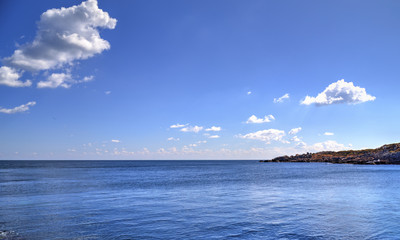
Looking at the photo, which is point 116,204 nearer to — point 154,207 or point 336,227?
point 154,207

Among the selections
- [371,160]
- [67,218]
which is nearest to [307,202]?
[67,218]

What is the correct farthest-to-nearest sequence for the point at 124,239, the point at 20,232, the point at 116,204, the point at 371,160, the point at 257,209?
the point at 371,160 < the point at 116,204 < the point at 257,209 < the point at 20,232 < the point at 124,239

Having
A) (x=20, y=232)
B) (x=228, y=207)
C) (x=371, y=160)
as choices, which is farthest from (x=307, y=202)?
(x=371, y=160)

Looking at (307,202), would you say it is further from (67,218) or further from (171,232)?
(67,218)

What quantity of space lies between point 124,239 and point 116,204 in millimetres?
15690

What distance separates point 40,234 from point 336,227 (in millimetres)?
23581

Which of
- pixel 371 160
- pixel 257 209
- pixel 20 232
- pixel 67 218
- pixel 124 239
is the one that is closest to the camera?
pixel 124 239

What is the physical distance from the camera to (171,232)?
72.4 ft

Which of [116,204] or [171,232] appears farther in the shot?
[116,204]

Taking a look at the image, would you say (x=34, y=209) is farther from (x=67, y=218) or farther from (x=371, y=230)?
(x=371, y=230)

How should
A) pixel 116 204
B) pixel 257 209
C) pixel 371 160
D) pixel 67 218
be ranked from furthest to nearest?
pixel 371 160, pixel 116 204, pixel 257 209, pixel 67 218

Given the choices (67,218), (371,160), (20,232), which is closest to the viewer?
(20,232)

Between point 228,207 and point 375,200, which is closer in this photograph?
point 228,207

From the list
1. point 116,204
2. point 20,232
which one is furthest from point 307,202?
point 20,232
